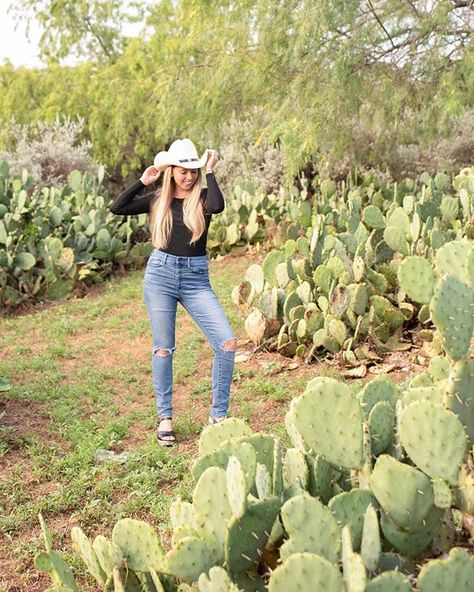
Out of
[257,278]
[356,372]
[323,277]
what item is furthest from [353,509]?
[257,278]

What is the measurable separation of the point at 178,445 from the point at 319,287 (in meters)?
2.34

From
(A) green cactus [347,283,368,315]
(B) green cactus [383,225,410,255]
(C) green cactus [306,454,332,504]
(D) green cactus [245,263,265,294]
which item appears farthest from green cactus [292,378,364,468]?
(D) green cactus [245,263,265,294]

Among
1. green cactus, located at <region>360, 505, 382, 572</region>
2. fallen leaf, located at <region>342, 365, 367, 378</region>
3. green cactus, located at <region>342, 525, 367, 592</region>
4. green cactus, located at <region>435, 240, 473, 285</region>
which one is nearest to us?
green cactus, located at <region>342, 525, 367, 592</region>

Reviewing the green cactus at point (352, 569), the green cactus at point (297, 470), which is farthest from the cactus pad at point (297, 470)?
the green cactus at point (352, 569)

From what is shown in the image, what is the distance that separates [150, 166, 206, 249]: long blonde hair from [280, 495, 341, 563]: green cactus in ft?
8.73

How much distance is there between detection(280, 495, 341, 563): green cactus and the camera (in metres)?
2.06

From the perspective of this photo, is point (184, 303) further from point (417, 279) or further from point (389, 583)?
point (389, 583)

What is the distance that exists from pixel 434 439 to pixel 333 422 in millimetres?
295

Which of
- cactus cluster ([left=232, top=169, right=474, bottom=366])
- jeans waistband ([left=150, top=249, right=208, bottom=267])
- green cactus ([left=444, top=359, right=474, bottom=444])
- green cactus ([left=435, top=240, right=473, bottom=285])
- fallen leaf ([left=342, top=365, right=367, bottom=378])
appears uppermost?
green cactus ([left=435, top=240, right=473, bottom=285])

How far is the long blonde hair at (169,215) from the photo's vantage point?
14.9 feet

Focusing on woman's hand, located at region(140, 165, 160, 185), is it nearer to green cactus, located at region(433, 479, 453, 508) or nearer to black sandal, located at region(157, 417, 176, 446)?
black sandal, located at region(157, 417, 176, 446)

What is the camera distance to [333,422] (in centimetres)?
236

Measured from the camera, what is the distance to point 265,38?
32.9 ft

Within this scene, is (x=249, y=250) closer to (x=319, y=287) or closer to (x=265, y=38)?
(x=265, y=38)
